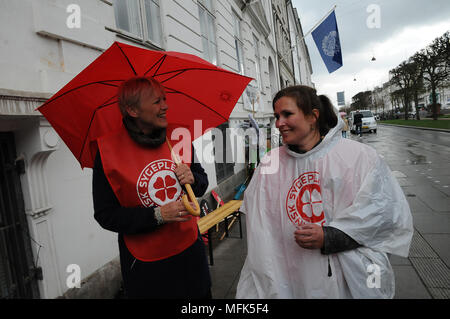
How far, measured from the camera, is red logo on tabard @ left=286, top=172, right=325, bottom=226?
5.08ft

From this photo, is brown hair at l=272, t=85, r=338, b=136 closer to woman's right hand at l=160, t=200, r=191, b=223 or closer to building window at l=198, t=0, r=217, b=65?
woman's right hand at l=160, t=200, r=191, b=223

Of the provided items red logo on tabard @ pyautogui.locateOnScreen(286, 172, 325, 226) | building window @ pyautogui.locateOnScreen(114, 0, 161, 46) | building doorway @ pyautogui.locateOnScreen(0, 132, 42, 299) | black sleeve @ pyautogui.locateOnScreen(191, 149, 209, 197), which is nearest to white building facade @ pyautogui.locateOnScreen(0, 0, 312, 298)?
building doorway @ pyautogui.locateOnScreen(0, 132, 42, 299)

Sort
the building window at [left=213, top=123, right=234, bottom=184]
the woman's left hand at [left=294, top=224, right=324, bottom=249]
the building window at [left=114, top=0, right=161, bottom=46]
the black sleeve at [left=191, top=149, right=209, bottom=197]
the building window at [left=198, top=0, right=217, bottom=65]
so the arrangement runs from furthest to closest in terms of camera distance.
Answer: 1. the building window at [left=213, top=123, right=234, bottom=184]
2. the building window at [left=198, top=0, right=217, bottom=65]
3. the building window at [left=114, top=0, right=161, bottom=46]
4. the black sleeve at [left=191, top=149, right=209, bottom=197]
5. the woman's left hand at [left=294, top=224, right=324, bottom=249]

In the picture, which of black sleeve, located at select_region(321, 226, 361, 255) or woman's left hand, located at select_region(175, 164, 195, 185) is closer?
black sleeve, located at select_region(321, 226, 361, 255)

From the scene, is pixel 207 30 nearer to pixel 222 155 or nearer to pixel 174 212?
pixel 222 155

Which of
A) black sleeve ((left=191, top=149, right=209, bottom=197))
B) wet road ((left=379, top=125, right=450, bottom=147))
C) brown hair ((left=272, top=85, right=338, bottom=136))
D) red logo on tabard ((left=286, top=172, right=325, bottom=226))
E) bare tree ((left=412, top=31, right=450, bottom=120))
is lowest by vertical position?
wet road ((left=379, top=125, right=450, bottom=147))

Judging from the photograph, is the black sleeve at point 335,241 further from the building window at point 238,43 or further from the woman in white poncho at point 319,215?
the building window at point 238,43

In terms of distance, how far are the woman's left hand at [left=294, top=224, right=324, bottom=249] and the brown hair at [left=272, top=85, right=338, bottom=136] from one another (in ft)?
1.93

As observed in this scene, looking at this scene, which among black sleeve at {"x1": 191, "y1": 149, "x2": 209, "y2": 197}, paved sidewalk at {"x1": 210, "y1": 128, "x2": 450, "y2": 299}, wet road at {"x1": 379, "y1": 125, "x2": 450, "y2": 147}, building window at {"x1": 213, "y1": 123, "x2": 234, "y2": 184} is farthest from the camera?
wet road at {"x1": 379, "y1": 125, "x2": 450, "y2": 147}

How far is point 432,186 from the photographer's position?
661cm

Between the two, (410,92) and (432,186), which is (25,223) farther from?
(410,92)

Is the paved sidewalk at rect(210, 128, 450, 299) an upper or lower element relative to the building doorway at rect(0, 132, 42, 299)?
lower

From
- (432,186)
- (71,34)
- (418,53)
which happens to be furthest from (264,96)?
(418,53)

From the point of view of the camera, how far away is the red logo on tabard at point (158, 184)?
5.15 feet
